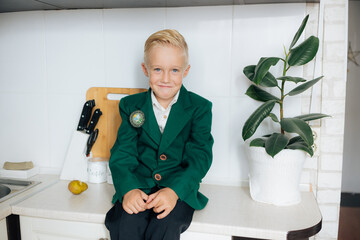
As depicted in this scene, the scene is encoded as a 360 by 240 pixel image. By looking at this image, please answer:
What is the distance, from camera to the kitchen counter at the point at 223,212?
885mm

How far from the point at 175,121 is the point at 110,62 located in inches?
17.6

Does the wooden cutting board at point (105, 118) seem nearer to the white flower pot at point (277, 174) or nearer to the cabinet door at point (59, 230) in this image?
the cabinet door at point (59, 230)

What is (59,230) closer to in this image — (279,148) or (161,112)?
(161,112)

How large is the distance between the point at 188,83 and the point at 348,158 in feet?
7.77

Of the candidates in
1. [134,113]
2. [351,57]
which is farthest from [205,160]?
[351,57]

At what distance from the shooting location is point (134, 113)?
41.3 inches

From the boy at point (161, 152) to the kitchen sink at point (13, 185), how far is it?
1.39 feet

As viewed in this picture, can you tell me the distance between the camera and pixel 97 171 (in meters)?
1.24

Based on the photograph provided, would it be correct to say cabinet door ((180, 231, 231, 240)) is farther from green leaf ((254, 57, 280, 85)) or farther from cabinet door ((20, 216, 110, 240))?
green leaf ((254, 57, 280, 85))

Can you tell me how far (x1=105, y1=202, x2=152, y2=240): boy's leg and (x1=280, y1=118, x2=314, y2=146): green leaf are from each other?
1.58 feet

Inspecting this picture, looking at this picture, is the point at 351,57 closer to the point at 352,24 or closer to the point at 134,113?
the point at 352,24

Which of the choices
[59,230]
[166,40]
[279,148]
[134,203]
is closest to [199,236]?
[134,203]

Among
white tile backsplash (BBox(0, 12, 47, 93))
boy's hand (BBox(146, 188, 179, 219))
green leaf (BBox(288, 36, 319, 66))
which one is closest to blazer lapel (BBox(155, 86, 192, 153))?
boy's hand (BBox(146, 188, 179, 219))

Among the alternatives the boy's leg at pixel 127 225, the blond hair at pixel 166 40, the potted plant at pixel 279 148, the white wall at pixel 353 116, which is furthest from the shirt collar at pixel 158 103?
the white wall at pixel 353 116
